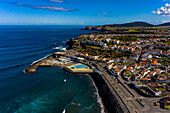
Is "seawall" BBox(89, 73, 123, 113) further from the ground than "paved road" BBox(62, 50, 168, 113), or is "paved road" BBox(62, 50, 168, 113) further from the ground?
"paved road" BBox(62, 50, 168, 113)

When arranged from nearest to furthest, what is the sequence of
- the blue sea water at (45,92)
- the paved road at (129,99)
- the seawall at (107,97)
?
the paved road at (129,99) < the seawall at (107,97) < the blue sea water at (45,92)

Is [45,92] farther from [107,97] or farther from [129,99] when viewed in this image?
[129,99]

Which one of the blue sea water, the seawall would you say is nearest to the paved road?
the seawall

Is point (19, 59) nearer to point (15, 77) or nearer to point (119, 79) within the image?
point (15, 77)

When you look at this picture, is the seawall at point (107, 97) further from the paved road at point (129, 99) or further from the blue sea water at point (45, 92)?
the blue sea water at point (45, 92)

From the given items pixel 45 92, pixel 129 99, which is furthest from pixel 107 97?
pixel 45 92

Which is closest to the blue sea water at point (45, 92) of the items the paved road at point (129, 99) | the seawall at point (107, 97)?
the seawall at point (107, 97)

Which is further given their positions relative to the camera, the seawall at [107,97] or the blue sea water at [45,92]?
the blue sea water at [45,92]

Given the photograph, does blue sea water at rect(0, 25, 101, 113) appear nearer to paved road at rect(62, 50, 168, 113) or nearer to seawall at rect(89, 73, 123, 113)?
seawall at rect(89, 73, 123, 113)

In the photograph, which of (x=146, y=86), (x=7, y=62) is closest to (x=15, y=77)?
(x=7, y=62)

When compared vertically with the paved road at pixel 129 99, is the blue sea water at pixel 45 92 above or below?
below

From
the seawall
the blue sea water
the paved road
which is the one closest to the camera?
the paved road
